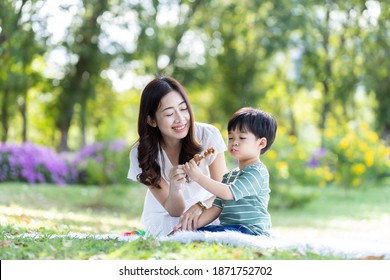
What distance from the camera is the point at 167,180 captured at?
5227 mm

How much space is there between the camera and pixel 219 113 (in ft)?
81.1

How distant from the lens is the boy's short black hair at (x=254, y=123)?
442 cm

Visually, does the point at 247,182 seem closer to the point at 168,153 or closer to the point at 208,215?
the point at 208,215

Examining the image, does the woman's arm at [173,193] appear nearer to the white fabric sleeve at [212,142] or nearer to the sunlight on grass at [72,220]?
the white fabric sleeve at [212,142]

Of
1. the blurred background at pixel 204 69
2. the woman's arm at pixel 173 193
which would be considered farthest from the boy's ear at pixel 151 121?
the blurred background at pixel 204 69

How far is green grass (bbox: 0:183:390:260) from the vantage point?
3652 millimetres

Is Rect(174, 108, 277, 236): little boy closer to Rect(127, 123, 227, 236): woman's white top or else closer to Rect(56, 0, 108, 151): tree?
Rect(127, 123, 227, 236): woman's white top

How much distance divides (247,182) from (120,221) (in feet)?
16.9

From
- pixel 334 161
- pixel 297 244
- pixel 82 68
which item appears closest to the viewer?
pixel 297 244

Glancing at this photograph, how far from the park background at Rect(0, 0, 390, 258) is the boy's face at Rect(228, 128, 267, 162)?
3608 millimetres

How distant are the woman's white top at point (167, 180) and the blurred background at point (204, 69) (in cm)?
510

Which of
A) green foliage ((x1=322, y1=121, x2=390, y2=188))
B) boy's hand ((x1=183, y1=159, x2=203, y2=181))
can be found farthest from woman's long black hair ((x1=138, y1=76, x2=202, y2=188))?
green foliage ((x1=322, y1=121, x2=390, y2=188))

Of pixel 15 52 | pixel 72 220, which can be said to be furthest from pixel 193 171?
pixel 15 52

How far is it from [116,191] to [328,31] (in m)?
13.4
